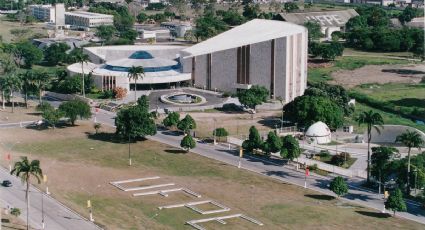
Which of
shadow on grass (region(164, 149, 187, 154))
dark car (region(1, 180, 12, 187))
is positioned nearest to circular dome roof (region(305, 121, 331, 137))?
shadow on grass (region(164, 149, 187, 154))

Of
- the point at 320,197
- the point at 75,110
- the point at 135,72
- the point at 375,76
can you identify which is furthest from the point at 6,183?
→ the point at 375,76

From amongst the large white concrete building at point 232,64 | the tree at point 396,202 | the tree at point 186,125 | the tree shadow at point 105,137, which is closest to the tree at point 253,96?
the large white concrete building at point 232,64

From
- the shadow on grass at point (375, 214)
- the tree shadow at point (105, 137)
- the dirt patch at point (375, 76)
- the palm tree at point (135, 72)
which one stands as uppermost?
the palm tree at point (135, 72)

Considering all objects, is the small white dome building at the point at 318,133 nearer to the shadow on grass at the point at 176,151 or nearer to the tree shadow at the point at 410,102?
the shadow on grass at the point at 176,151

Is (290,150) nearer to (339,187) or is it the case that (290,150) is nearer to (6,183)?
(339,187)

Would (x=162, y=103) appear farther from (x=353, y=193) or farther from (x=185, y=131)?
(x=353, y=193)

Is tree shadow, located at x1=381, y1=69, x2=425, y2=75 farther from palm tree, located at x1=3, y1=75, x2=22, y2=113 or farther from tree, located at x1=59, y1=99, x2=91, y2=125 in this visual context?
palm tree, located at x1=3, y1=75, x2=22, y2=113
